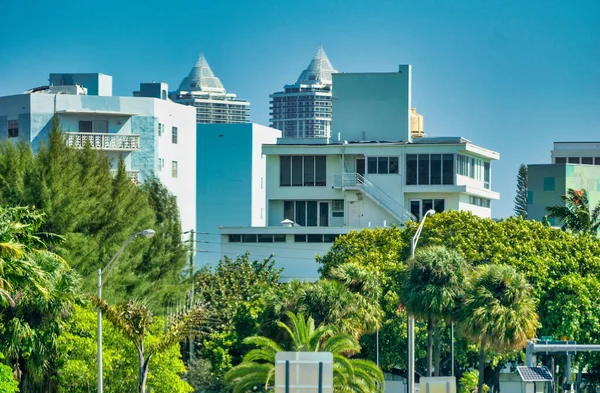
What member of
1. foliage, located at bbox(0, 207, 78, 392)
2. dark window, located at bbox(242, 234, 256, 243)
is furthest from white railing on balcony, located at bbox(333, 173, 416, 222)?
foliage, located at bbox(0, 207, 78, 392)

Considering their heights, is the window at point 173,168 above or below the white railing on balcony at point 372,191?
above

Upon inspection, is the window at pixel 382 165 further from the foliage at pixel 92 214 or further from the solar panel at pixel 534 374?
the solar panel at pixel 534 374

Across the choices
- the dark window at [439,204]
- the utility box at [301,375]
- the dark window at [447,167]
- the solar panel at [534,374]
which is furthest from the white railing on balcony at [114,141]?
the utility box at [301,375]

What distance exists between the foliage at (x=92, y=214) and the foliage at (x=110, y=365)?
711cm

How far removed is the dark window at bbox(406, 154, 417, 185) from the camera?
342ft

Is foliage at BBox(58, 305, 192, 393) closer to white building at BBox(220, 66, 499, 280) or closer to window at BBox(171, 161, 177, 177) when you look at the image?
white building at BBox(220, 66, 499, 280)

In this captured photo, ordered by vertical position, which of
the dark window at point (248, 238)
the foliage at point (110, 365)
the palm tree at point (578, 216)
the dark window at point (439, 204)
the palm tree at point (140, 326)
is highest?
the dark window at point (439, 204)

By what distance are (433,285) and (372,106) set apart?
155 ft

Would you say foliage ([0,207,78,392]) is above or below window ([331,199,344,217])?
below

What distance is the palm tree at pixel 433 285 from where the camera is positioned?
63.6 m

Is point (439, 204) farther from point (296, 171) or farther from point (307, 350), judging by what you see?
point (307, 350)

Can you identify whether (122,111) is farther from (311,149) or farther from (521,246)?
(521,246)

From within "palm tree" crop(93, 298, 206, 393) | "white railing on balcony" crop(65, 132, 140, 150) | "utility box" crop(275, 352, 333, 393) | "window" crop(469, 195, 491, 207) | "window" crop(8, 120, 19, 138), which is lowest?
"palm tree" crop(93, 298, 206, 393)

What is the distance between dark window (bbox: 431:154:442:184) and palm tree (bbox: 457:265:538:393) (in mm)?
40423
